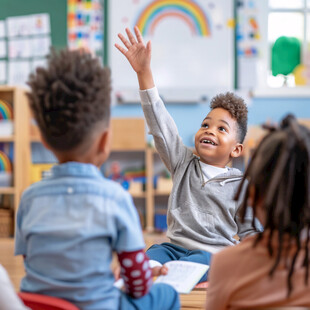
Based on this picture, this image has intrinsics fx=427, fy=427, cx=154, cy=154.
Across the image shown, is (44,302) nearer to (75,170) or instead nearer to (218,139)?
(75,170)

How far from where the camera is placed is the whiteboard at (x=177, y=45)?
3506 mm

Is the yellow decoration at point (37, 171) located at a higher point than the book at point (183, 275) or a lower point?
lower

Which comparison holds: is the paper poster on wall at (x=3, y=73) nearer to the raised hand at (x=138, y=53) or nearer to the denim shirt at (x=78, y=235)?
the raised hand at (x=138, y=53)

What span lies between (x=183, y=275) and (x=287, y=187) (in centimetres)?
42

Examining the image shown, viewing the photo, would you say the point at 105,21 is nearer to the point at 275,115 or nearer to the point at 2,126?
the point at 2,126

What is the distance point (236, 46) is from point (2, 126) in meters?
1.96

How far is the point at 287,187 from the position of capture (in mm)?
740

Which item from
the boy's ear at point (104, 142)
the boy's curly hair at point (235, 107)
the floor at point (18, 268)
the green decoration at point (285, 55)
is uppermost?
the green decoration at point (285, 55)

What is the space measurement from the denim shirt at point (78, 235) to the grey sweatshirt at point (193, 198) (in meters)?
0.50

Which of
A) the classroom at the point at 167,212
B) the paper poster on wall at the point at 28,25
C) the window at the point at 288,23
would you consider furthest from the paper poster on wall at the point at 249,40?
the classroom at the point at 167,212

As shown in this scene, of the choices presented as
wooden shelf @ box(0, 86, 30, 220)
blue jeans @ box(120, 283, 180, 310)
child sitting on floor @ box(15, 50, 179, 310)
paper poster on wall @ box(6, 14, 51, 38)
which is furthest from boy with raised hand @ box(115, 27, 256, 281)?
paper poster on wall @ box(6, 14, 51, 38)

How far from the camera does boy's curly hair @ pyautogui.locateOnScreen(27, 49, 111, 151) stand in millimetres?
789

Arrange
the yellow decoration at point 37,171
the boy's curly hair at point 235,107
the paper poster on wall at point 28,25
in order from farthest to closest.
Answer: the paper poster on wall at point 28,25
the yellow decoration at point 37,171
the boy's curly hair at point 235,107

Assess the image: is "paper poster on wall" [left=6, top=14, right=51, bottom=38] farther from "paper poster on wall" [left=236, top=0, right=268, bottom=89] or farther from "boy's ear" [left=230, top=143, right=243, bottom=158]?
"boy's ear" [left=230, top=143, right=243, bottom=158]
